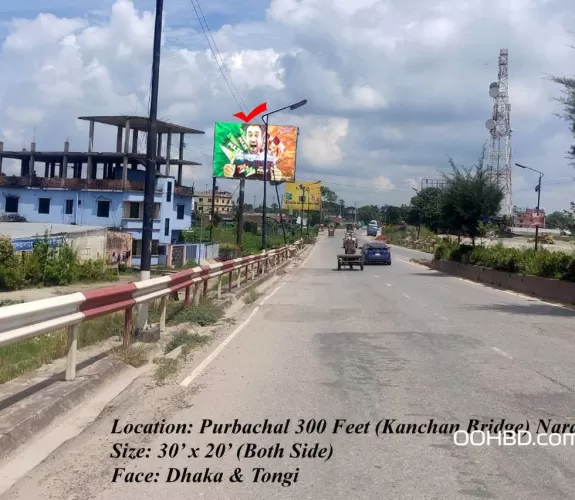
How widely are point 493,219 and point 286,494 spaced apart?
35501 mm

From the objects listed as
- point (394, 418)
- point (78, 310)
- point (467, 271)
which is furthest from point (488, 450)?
point (467, 271)

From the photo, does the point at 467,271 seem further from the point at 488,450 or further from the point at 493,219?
the point at 488,450

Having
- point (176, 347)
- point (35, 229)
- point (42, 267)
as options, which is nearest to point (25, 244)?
point (42, 267)

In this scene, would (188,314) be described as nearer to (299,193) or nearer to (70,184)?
(70,184)

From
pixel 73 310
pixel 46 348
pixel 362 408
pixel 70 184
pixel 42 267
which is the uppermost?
pixel 70 184

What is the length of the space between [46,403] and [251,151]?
53.0m

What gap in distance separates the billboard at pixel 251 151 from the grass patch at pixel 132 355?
4778 centimetres

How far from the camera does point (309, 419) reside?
7.29 m

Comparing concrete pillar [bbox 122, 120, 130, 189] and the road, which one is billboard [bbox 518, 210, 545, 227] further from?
concrete pillar [bbox 122, 120, 130, 189]

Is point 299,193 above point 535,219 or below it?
above

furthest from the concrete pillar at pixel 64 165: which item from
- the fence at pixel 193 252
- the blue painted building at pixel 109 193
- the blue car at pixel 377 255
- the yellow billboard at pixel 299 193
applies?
the yellow billboard at pixel 299 193

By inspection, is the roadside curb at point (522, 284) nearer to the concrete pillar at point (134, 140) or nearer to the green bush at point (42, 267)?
the green bush at point (42, 267)

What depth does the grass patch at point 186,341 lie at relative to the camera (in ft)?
38.1

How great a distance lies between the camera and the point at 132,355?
10.0 metres
